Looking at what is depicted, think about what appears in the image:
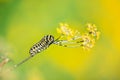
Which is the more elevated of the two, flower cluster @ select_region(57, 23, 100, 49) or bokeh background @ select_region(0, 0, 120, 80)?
bokeh background @ select_region(0, 0, 120, 80)

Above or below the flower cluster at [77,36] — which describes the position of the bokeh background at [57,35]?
above

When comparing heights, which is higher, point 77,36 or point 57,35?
point 57,35

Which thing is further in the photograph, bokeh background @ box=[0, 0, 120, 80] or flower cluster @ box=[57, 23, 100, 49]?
bokeh background @ box=[0, 0, 120, 80]

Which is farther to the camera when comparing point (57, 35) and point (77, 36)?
point (57, 35)

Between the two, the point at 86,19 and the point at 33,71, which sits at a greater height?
the point at 86,19

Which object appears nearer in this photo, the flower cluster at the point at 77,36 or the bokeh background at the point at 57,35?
the flower cluster at the point at 77,36

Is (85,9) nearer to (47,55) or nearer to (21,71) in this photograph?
(47,55)

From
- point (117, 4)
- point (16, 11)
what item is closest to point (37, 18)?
point (16, 11)

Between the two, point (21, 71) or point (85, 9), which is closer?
point (21, 71)
